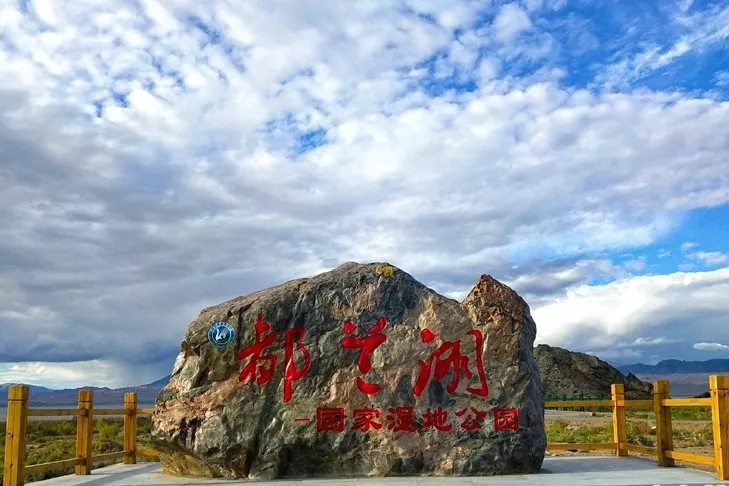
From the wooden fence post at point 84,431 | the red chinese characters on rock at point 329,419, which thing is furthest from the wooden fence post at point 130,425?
the red chinese characters on rock at point 329,419

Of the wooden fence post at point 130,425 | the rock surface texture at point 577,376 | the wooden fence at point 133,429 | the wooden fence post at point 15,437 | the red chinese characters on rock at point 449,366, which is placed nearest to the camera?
the wooden fence post at point 15,437

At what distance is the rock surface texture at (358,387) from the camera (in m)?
10.0

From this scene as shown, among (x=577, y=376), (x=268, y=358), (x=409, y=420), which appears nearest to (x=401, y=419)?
(x=409, y=420)

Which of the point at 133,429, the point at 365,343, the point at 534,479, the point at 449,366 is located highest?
the point at 365,343

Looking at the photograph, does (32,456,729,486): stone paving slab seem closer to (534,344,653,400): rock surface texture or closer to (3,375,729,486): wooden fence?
(3,375,729,486): wooden fence

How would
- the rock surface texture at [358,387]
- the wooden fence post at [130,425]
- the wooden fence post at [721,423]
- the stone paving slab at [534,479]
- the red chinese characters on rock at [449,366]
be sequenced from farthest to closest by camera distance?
the wooden fence post at [130,425]
the red chinese characters on rock at [449,366]
the rock surface texture at [358,387]
the wooden fence post at [721,423]
the stone paving slab at [534,479]

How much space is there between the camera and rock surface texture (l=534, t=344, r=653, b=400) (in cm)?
4062

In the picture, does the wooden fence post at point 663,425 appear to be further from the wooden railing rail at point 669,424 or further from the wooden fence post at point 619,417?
the wooden fence post at point 619,417

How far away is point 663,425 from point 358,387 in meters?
4.91

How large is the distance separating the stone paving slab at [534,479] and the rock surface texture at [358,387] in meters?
0.33

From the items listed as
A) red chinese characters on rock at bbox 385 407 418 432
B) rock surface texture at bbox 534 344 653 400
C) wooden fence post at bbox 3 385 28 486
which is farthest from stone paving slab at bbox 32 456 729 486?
rock surface texture at bbox 534 344 653 400

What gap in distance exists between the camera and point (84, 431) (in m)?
10.9

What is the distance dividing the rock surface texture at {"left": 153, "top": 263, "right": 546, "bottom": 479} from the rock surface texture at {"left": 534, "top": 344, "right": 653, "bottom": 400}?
30.6 meters

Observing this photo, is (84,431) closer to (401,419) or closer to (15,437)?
(15,437)
